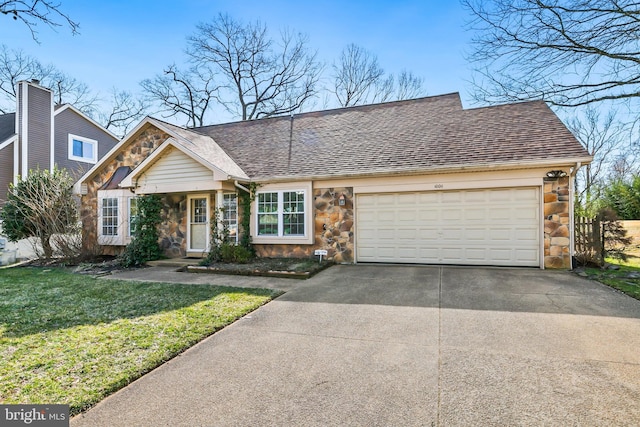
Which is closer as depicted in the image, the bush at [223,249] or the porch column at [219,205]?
the bush at [223,249]

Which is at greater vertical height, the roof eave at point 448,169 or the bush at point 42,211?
the roof eave at point 448,169

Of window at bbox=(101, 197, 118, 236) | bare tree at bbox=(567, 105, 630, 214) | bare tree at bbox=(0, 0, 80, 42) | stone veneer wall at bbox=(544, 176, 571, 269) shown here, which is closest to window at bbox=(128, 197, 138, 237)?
window at bbox=(101, 197, 118, 236)

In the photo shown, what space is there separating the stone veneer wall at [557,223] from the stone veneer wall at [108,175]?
12.5m

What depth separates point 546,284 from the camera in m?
7.07

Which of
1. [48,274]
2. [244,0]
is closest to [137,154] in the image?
[48,274]

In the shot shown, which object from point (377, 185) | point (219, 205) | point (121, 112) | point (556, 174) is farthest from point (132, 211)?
point (121, 112)

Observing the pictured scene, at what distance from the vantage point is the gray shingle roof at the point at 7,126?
17.2m

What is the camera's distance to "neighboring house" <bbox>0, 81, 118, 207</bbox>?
16.7m

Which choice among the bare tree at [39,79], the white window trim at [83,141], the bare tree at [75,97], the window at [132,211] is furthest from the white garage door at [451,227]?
the bare tree at [39,79]

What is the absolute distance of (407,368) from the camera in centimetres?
350

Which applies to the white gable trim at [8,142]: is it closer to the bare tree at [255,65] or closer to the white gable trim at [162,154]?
the white gable trim at [162,154]

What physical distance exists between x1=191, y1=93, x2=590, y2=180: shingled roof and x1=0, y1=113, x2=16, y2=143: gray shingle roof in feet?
38.7

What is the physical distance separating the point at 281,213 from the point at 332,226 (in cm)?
176

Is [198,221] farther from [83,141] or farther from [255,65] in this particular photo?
[255,65]
